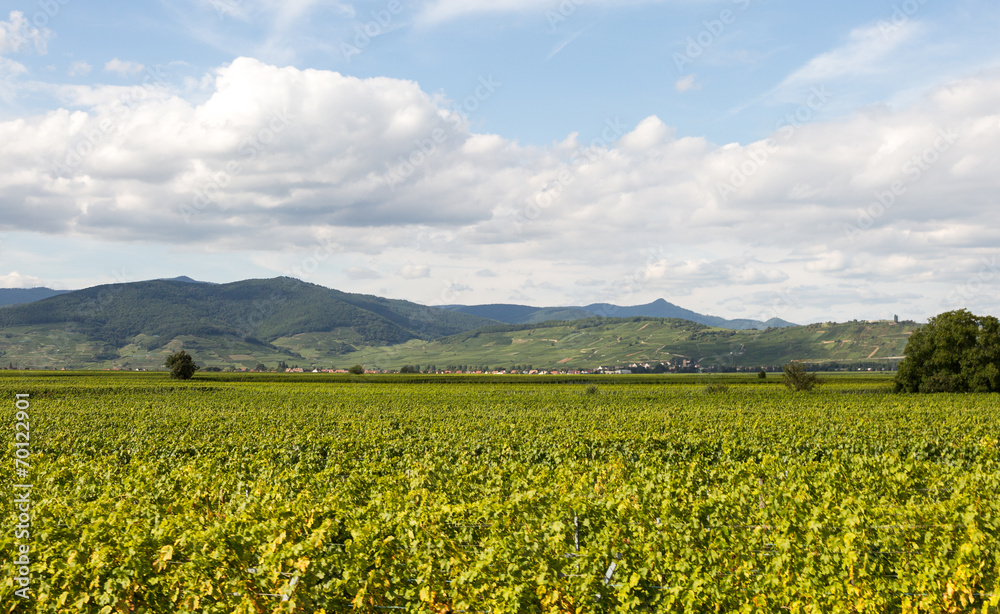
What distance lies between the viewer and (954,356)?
6788 cm

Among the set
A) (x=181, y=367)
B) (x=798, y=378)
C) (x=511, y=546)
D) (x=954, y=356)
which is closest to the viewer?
(x=511, y=546)

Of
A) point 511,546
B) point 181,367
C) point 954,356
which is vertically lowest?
point 181,367

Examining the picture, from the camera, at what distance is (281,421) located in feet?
103

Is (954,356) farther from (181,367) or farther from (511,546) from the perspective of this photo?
(181,367)

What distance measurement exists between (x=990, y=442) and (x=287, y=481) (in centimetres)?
2358

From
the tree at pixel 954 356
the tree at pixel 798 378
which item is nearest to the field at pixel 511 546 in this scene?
the tree at pixel 798 378

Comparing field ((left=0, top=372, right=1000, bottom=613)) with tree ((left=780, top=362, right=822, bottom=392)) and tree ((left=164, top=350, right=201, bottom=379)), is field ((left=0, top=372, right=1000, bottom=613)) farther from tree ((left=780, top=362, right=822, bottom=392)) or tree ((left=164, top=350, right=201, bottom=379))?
tree ((left=164, top=350, right=201, bottom=379))

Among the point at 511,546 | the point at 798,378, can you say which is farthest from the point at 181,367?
the point at 511,546

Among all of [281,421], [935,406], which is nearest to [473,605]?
[281,421]

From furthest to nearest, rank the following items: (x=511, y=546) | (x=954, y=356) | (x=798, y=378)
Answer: (x=798, y=378), (x=954, y=356), (x=511, y=546)

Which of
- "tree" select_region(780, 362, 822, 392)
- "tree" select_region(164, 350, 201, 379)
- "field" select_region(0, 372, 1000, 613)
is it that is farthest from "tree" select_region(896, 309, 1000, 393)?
"tree" select_region(164, 350, 201, 379)

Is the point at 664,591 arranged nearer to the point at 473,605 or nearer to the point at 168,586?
the point at 473,605

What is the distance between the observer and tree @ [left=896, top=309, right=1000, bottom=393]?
65625 mm

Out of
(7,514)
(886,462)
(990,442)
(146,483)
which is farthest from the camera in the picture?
(990,442)
